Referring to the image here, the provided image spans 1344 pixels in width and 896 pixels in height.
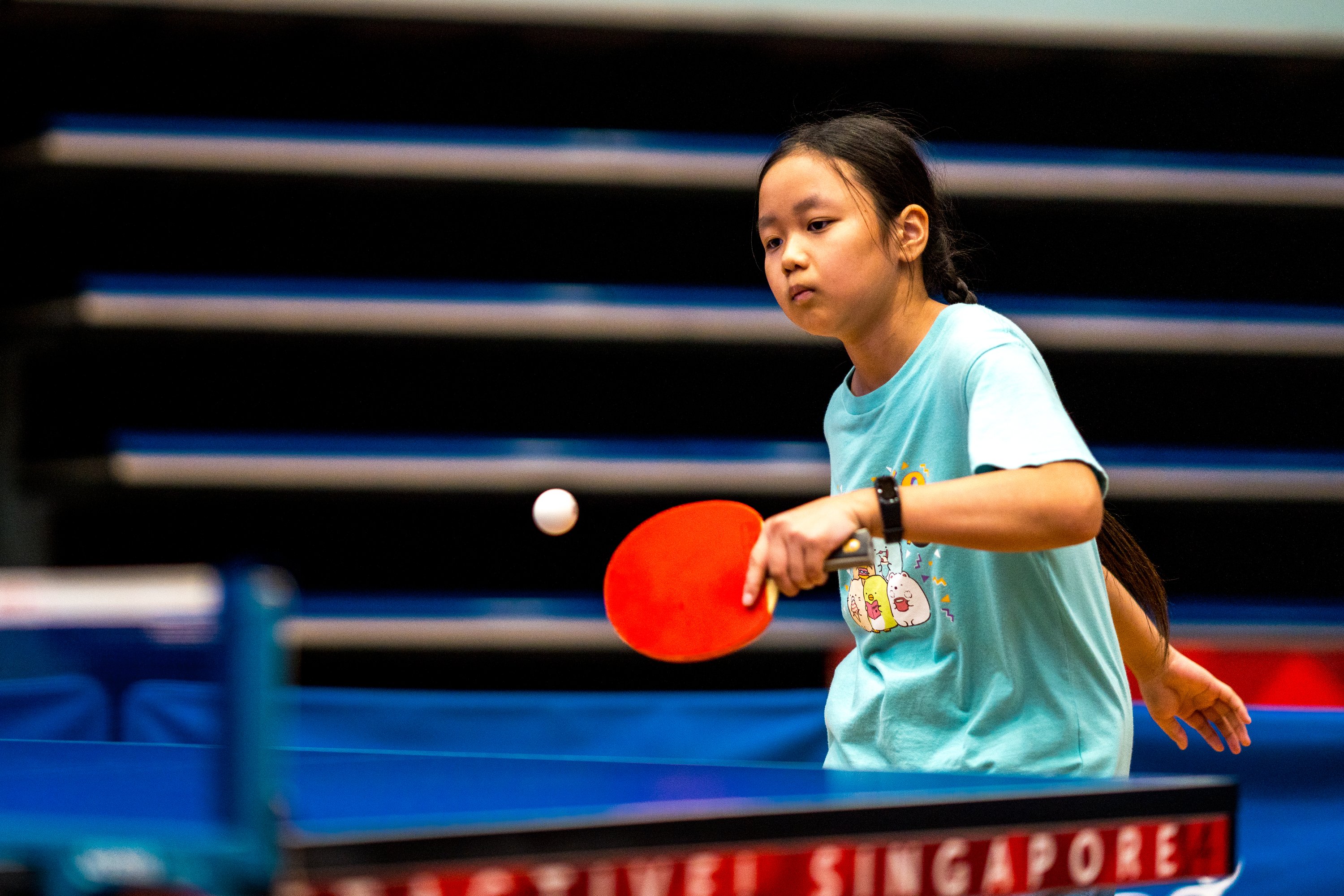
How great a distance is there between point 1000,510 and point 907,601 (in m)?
0.33

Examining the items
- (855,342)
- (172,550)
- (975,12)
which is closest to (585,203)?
(975,12)

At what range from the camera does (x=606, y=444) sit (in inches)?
159

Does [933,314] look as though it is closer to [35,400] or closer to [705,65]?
[705,65]

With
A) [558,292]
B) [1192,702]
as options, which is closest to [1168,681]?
[1192,702]

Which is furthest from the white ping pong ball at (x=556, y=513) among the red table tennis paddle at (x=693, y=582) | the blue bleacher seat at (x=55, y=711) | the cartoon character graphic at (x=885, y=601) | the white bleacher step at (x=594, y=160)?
the white bleacher step at (x=594, y=160)

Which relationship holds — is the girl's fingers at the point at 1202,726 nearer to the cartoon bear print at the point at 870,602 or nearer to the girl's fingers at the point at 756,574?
the cartoon bear print at the point at 870,602

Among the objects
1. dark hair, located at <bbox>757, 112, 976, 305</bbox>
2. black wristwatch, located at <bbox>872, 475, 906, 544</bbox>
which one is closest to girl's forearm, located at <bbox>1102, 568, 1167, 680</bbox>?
dark hair, located at <bbox>757, 112, 976, 305</bbox>

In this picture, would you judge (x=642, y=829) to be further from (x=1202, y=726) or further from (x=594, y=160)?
(x=594, y=160)

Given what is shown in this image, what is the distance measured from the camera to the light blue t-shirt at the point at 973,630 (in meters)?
1.48

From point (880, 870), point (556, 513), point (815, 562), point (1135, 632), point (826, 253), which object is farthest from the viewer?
point (556, 513)

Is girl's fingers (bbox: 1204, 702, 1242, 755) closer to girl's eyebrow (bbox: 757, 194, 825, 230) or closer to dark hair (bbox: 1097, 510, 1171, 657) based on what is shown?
dark hair (bbox: 1097, 510, 1171, 657)

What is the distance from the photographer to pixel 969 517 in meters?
1.29

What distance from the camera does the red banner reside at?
0.90 metres

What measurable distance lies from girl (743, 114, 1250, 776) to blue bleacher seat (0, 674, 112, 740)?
1324 mm
